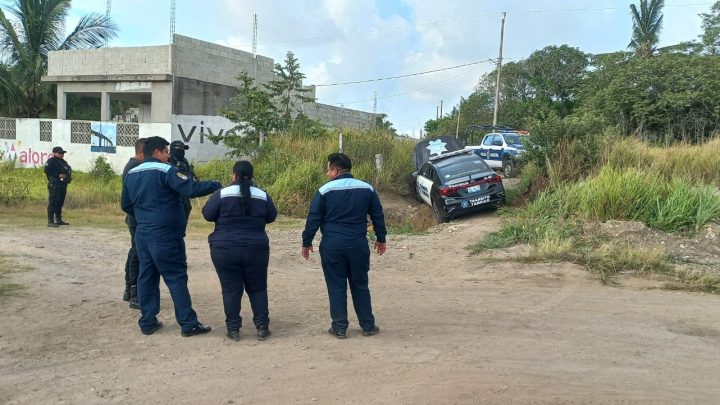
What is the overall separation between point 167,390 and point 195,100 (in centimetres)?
1930

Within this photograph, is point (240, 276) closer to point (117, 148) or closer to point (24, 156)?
point (117, 148)

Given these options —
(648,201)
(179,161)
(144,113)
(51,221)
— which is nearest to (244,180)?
(179,161)

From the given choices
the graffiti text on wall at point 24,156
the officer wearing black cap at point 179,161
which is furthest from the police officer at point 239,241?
the graffiti text on wall at point 24,156

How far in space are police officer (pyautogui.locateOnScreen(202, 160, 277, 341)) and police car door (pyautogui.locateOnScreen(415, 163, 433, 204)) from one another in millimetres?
9009

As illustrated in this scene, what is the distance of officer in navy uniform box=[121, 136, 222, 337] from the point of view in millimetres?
5141

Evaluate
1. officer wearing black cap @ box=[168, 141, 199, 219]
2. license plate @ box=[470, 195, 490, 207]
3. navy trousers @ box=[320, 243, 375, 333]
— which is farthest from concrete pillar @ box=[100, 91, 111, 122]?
navy trousers @ box=[320, 243, 375, 333]

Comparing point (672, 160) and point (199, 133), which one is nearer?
point (672, 160)

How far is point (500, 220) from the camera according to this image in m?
11.5

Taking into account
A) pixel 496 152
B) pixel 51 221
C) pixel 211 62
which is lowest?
pixel 51 221

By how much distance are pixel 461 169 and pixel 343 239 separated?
8.33 m

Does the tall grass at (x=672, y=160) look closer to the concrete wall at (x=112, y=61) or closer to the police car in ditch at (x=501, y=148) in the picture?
the police car in ditch at (x=501, y=148)

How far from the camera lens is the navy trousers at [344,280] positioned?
516 cm

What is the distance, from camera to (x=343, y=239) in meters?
5.14

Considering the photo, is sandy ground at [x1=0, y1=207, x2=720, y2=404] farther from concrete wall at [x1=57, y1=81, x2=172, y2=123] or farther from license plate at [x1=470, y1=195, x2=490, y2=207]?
concrete wall at [x1=57, y1=81, x2=172, y2=123]
